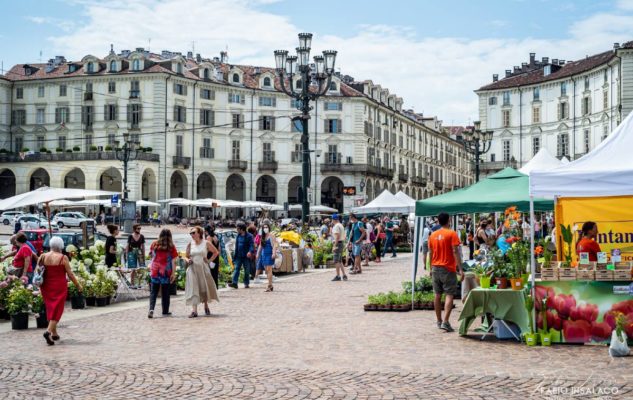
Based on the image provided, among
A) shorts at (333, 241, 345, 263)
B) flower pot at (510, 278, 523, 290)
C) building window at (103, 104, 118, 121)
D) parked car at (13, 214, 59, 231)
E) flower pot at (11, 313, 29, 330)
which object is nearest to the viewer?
flower pot at (510, 278, 523, 290)

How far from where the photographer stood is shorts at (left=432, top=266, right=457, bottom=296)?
40.1 feet

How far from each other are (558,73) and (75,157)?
46335mm

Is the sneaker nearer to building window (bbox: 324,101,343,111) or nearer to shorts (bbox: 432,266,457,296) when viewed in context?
shorts (bbox: 432,266,457,296)

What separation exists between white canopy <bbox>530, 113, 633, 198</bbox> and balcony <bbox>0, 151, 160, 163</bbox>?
184 ft

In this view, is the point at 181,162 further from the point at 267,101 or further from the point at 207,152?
the point at 267,101

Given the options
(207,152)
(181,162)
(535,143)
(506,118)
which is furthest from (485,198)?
(506,118)

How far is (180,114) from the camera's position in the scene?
69812mm

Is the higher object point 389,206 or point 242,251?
point 389,206

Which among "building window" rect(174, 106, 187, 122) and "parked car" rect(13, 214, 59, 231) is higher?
"building window" rect(174, 106, 187, 122)

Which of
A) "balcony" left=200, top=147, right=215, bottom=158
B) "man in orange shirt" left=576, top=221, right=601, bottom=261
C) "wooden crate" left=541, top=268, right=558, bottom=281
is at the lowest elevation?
"wooden crate" left=541, top=268, right=558, bottom=281

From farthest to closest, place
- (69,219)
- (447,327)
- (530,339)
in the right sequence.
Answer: (69,219) → (447,327) → (530,339)

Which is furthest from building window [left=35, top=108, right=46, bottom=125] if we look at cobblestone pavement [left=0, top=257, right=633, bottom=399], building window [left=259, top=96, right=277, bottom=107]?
cobblestone pavement [left=0, top=257, right=633, bottom=399]

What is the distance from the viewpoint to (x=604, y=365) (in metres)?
9.38

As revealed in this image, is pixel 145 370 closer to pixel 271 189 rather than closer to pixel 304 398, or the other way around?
pixel 304 398
